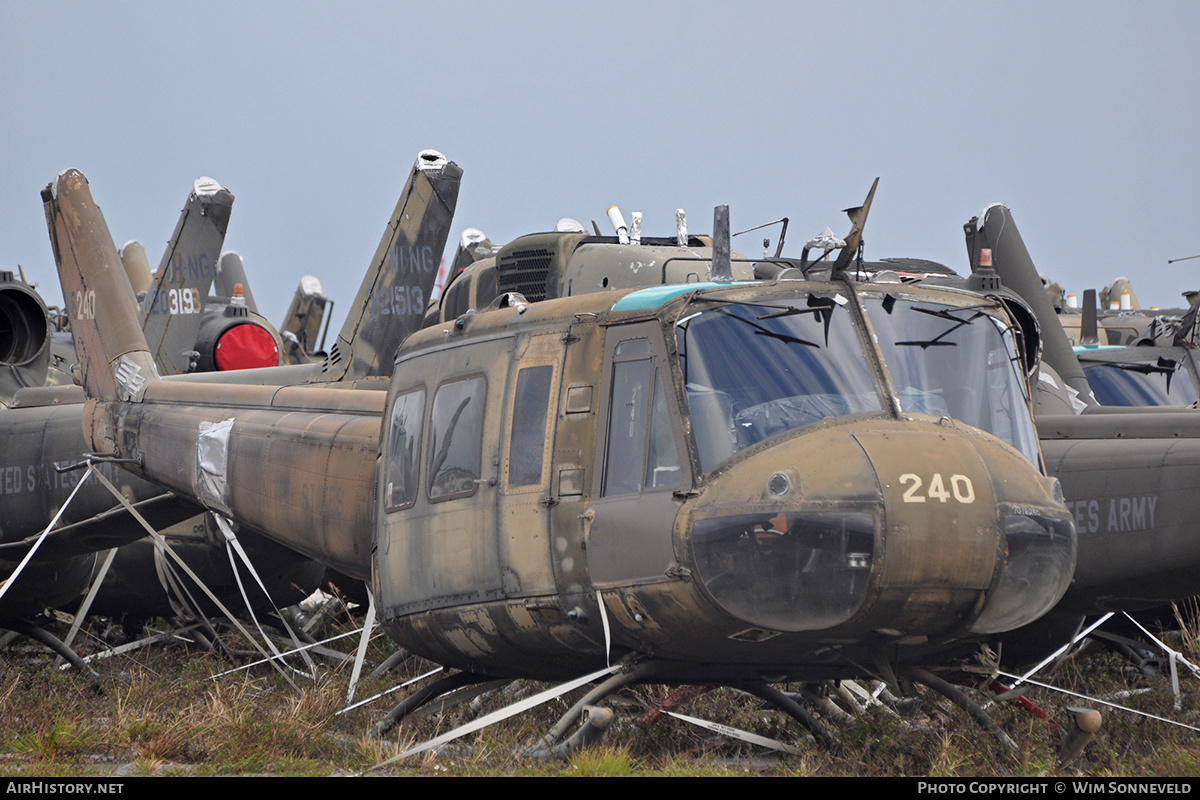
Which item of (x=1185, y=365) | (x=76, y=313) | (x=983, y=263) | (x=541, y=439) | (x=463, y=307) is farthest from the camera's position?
(x=1185, y=365)

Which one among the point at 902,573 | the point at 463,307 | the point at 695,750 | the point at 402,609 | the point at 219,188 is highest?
the point at 219,188

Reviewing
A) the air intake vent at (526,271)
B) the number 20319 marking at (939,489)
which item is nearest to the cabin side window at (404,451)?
the air intake vent at (526,271)

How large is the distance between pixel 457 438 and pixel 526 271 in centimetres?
158

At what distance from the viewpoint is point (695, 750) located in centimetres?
670

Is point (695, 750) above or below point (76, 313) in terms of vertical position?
below

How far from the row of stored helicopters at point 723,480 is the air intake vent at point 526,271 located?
0.5 inches

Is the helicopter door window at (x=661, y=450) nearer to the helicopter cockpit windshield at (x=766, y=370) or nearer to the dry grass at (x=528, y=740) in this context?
the helicopter cockpit windshield at (x=766, y=370)

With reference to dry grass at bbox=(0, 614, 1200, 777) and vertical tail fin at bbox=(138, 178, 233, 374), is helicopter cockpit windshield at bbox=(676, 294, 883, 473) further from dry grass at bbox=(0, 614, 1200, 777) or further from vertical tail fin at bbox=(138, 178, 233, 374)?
vertical tail fin at bbox=(138, 178, 233, 374)

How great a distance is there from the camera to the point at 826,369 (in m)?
5.95

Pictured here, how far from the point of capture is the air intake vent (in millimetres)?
8094

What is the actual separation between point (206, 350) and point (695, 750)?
12113mm

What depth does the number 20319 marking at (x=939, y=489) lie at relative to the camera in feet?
17.5

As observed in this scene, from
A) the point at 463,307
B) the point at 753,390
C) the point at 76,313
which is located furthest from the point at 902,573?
the point at 76,313

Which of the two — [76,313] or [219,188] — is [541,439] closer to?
[76,313]
